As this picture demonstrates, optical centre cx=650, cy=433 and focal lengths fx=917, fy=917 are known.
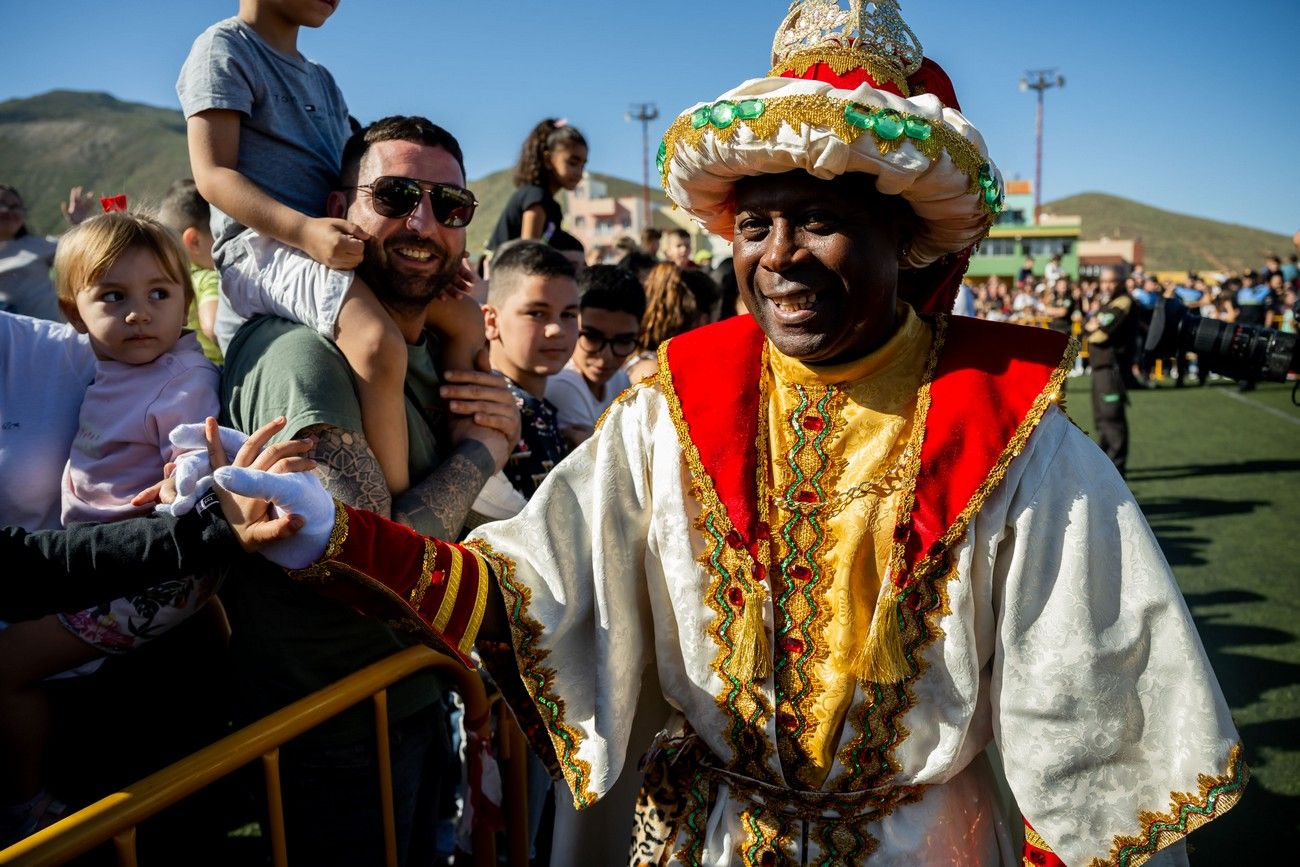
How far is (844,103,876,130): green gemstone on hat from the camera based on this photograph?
1539 mm

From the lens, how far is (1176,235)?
309ft

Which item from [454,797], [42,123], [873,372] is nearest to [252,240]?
[873,372]

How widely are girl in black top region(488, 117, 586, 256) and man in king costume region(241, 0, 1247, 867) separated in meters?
3.77

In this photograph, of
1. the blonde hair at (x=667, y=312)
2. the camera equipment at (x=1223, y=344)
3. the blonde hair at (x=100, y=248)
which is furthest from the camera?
the blonde hair at (x=667, y=312)

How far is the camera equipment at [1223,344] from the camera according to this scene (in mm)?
3717

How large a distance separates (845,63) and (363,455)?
1.25m

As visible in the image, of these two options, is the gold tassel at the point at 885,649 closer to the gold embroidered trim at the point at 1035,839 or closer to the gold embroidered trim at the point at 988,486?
the gold embroidered trim at the point at 988,486

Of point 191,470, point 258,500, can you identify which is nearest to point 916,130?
point 258,500

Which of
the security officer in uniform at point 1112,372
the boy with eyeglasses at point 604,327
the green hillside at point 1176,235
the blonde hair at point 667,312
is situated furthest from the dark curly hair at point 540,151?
the green hillside at point 1176,235

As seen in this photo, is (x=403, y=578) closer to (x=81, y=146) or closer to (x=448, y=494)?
(x=448, y=494)

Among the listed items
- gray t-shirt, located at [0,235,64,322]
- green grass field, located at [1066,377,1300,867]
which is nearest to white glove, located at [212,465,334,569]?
green grass field, located at [1066,377,1300,867]

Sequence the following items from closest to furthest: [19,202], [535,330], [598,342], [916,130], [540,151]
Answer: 1. [916,130]
2. [535,330]
3. [598,342]
4. [19,202]
5. [540,151]

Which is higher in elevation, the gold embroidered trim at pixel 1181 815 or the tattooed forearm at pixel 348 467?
the tattooed forearm at pixel 348 467

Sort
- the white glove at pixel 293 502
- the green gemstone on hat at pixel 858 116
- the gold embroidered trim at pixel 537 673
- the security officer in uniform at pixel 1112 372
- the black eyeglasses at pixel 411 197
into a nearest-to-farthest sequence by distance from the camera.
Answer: the white glove at pixel 293 502 → the green gemstone on hat at pixel 858 116 → the gold embroidered trim at pixel 537 673 → the black eyeglasses at pixel 411 197 → the security officer in uniform at pixel 1112 372
